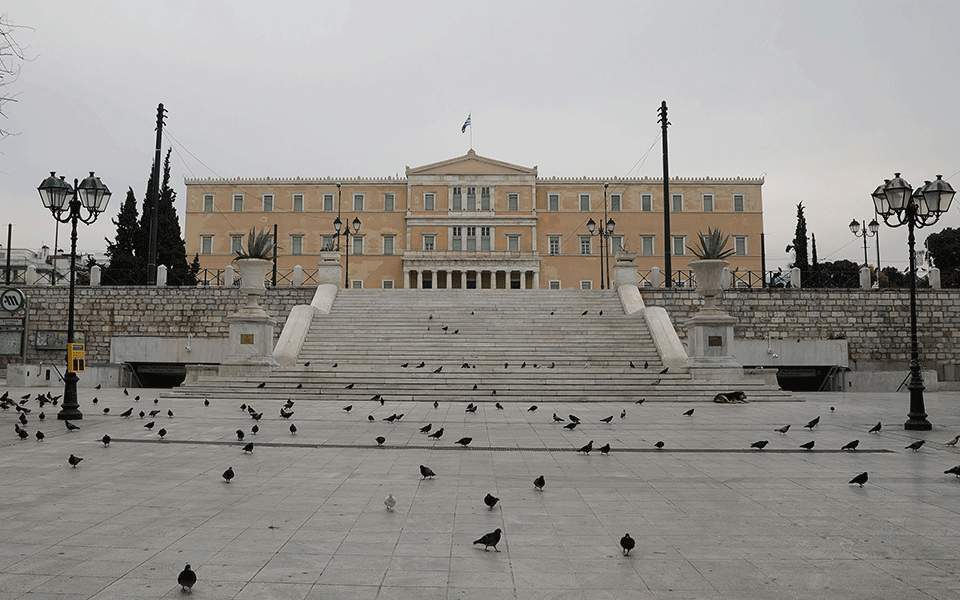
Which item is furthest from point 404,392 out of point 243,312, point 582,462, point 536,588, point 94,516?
point 536,588

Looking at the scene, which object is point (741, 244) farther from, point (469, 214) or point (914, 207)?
point (914, 207)

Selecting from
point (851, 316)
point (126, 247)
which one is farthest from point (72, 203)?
point (126, 247)

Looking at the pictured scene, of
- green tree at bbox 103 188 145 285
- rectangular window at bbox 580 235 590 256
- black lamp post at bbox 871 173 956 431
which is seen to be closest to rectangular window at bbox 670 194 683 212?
rectangular window at bbox 580 235 590 256

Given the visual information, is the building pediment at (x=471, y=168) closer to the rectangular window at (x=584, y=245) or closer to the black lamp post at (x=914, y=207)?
the rectangular window at (x=584, y=245)

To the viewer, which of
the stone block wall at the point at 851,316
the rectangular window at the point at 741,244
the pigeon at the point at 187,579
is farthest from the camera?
the rectangular window at the point at 741,244

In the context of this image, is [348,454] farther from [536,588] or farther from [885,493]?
[885,493]

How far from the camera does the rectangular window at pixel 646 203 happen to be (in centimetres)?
6347

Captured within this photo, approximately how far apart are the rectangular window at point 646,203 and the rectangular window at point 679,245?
143 inches

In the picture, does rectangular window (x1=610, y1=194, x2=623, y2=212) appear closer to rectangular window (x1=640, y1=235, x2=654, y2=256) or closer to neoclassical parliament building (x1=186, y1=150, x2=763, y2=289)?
neoclassical parliament building (x1=186, y1=150, x2=763, y2=289)

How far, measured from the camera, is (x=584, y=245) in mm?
62625

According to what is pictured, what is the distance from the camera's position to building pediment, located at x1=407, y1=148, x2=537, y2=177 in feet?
209

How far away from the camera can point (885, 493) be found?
242 inches

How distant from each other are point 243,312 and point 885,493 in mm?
15445

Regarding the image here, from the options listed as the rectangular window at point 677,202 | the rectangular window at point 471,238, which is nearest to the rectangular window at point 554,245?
the rectangular window at point 471,238
